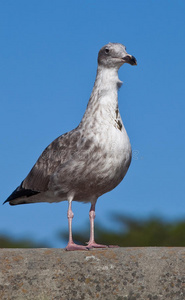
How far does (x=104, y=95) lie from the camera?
10547mm

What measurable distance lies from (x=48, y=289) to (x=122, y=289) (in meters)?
1.06

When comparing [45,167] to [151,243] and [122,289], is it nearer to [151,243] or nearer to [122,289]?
[122,289]

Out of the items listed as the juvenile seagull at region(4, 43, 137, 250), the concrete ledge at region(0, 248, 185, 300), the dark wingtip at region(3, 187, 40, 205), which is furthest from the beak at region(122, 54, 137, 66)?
Answer: the concrete ledge at region(0, 248, 185, 300)

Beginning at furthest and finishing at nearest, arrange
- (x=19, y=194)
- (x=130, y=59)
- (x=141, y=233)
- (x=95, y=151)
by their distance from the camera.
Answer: (x=141, y=233)
(x=19, y=194)
(x=130, y=59)
(x=95, y=151)

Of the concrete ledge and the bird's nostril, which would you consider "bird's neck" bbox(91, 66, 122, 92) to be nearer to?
the bird's nostril

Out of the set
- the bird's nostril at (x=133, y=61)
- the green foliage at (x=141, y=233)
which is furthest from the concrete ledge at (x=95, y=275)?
the green foliage at (x=141, y=233)

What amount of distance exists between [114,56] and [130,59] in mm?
334

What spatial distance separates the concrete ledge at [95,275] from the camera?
799 centimetres

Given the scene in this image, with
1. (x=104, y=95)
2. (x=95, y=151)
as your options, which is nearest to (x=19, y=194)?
(x=95, y=151)

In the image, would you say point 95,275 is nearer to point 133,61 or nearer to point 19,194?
point 19,194

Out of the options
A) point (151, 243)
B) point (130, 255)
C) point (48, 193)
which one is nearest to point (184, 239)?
point (151, 243)

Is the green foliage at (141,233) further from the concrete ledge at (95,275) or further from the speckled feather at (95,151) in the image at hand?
the concrete ledge at (95,275)

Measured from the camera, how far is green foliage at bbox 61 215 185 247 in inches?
1066

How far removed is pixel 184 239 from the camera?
26.4 meters
